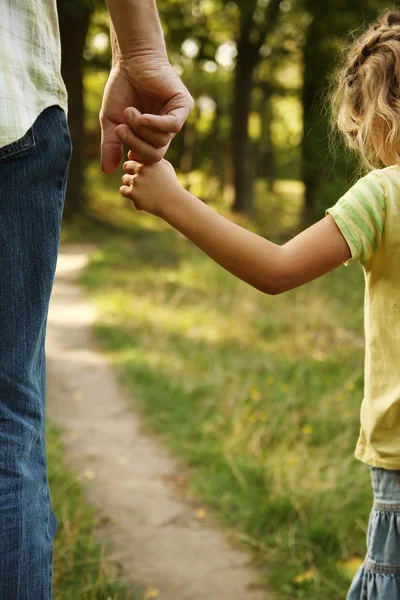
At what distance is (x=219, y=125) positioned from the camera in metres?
26.1

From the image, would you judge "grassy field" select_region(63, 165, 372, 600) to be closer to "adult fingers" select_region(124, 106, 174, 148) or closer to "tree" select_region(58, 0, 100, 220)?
"adult fingers" select_region(124, 106, 174, 148)

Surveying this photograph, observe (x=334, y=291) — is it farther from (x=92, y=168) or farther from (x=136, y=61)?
(x=92, y=168)

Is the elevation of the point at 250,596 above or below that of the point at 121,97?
below

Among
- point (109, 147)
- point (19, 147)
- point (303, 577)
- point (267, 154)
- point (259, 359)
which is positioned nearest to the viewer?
point (19, 147)

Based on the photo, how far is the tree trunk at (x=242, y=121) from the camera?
14.4 meters

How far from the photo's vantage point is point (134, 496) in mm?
3479

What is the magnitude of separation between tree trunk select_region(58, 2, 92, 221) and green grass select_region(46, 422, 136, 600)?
9.85 meters

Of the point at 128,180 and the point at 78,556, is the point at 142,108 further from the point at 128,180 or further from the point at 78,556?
the point at 78,556

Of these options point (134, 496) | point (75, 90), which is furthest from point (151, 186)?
point (75, 90)

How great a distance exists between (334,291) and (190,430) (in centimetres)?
346

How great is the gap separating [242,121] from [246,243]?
13889 mm

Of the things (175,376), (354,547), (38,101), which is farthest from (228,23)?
(38,101)

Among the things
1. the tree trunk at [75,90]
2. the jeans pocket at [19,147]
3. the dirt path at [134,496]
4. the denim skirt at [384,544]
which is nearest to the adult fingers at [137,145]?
the jeans pocket at [19,147]

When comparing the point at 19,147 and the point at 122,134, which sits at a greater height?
the point at 122,134
